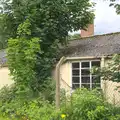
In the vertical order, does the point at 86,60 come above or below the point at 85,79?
above

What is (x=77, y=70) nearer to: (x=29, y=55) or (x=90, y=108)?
(x=29, y=55)

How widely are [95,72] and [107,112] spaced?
1.67 m

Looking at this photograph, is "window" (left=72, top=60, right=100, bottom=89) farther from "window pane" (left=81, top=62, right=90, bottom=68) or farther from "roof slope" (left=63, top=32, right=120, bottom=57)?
"roof slope" (left=63, top=32, right=120, bottom=57)

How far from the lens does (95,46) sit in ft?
59.6

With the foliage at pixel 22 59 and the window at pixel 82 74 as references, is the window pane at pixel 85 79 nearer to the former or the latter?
the window at pixel 82 74

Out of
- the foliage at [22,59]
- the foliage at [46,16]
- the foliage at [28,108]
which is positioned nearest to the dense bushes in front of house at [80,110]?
the foliage at [28,108]

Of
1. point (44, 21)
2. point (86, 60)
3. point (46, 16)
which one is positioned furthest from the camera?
point (44, 21)

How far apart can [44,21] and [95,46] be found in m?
3.16

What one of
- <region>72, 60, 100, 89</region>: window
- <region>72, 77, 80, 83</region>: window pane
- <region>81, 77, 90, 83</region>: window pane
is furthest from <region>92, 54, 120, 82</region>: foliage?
<region>72, 77, 80, 83</region>: window pane

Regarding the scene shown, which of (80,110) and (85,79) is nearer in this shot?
(80,110)

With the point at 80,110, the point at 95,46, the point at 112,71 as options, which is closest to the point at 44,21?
the point at 95,46

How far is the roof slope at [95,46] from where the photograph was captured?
16514 mm

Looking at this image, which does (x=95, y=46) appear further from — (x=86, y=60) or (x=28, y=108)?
(x=28, y=108)

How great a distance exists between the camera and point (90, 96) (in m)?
9.35
